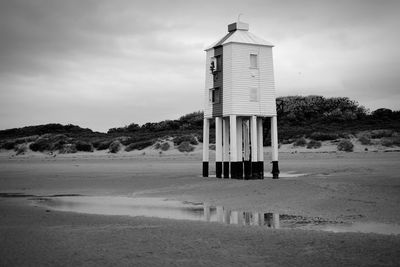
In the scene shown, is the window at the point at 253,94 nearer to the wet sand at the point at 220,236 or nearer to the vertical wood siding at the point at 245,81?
the vertical wood siding at the point at 245,81

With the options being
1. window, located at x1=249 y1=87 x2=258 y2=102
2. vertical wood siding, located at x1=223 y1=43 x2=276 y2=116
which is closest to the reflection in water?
vertical wood siding, located at x1=223 y1=43 x2=276 y2=116

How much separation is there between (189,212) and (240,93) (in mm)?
12207

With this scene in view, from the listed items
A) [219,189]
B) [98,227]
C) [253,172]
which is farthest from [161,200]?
[253,172]

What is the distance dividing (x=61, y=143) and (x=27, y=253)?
63675 mm

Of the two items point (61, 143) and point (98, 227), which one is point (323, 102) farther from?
point (98, 227)

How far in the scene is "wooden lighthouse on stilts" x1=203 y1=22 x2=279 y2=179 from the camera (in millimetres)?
26078

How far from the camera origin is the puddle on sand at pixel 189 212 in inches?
468

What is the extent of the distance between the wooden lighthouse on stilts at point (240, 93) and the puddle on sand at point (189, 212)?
854cm

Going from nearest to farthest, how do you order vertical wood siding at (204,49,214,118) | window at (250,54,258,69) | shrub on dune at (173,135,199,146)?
window at (250,54,258,69), vertical wood siding at (204,49,214,118), shrub on dune at (173,135,199,146)

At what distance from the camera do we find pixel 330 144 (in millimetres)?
50188

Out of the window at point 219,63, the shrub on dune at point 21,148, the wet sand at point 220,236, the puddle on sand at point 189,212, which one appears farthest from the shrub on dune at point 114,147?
the wet sand at point 220,236

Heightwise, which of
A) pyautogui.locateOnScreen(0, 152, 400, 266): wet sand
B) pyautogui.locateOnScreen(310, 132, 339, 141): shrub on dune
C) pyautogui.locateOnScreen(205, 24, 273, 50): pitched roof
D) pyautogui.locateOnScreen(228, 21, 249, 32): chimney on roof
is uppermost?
pyautogui.locateOnScreen(228, 21, 249, 32): chimney on roof

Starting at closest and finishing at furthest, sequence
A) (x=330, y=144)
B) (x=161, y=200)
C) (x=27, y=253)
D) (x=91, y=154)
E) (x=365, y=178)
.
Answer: (x=27, y=253), (x=161, y=200), (x=365, y=178), (x=330, y=144), (x=91, y=154)

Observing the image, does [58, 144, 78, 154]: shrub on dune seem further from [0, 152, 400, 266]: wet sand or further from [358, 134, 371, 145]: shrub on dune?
[0, 152, 400, 266]: wet sand
